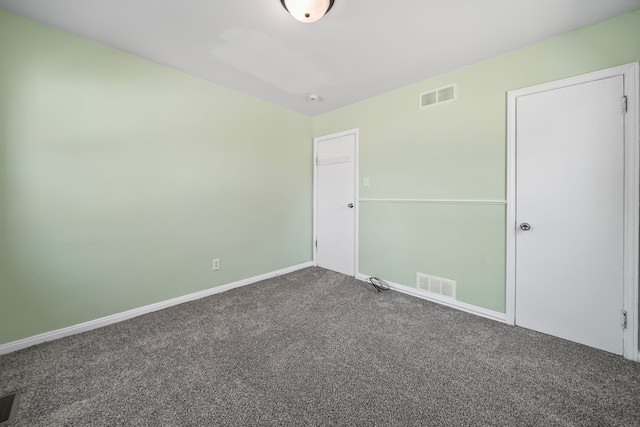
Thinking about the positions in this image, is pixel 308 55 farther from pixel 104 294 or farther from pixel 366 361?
pixel 104 294

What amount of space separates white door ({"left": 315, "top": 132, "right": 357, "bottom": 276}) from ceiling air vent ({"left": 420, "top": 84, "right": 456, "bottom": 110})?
37.7 inches

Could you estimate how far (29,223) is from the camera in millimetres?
1751

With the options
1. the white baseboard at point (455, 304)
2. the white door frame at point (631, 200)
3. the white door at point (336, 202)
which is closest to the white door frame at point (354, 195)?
the white door at point (336, 202)

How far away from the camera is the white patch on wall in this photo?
2.44m

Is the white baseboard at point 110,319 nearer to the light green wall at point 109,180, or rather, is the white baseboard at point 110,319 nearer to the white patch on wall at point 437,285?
the light green wall at point 109,180

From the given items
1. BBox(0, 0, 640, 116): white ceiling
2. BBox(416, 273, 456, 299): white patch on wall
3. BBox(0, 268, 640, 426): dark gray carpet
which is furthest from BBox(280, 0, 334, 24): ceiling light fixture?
BBox(416, 273, 456, 299): white patch on wall

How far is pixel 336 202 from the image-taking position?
3525 mm

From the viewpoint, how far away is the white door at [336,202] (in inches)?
131

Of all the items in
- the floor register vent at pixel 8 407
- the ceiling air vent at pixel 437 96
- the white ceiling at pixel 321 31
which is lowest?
the floor register vent at pixel 8 407

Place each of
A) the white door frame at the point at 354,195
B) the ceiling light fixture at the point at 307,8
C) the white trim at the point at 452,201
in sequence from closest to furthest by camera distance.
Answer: the ceiling light fixture at the point at 307,8, the white trim at the point at 452,201, the white door frame at the point at 354,195

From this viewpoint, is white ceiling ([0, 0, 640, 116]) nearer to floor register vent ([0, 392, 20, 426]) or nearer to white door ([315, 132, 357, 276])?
white door ([315, 132, 357, 276])

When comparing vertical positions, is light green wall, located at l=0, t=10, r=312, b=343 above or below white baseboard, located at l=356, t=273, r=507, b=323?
above

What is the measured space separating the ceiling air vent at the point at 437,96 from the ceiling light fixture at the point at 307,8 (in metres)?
1.50

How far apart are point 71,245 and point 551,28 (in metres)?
4.22
